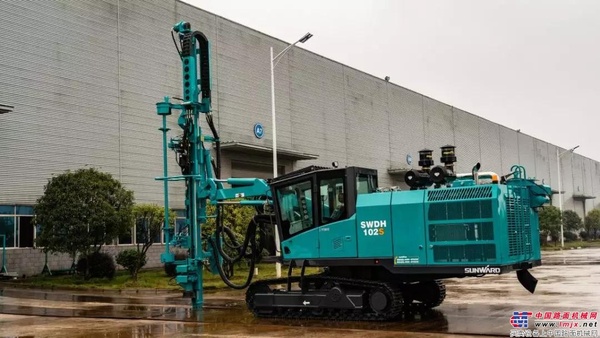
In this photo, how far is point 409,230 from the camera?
45.4 ft

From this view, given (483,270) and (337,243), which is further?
(337,243)

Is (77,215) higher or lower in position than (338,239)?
higher

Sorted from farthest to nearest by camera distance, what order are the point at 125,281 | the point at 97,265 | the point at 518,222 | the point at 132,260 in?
1. the point at 132,260
2. the point at 97,265
3. the point at 125,281
4. the point at 518,222

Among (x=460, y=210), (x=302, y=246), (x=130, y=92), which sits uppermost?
(x=130, y=92)

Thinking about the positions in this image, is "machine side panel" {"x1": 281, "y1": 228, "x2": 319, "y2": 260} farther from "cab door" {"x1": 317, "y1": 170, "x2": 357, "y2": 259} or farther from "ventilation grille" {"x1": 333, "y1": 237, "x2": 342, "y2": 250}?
"ventilation grille" {"x1": 333, "y1": 237, "x2": 342, "y2": 250}

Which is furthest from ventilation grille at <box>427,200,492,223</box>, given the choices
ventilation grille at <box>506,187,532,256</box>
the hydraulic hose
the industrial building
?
the industrial building

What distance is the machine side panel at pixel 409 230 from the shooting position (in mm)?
13734

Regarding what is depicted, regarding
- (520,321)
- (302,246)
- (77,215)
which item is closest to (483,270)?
(520,321)

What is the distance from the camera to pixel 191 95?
16594 mm

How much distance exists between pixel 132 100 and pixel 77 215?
12346 millimetres

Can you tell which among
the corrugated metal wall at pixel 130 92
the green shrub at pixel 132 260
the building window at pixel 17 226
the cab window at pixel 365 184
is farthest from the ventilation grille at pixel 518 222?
the corrugated metal wall at pixel 130 92

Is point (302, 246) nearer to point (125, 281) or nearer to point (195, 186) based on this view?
point (195, 186)

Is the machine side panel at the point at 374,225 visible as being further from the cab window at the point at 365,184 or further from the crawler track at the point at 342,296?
the crawler track at the point at 342,296

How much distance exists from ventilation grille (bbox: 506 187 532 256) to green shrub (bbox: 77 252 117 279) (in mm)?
20566
